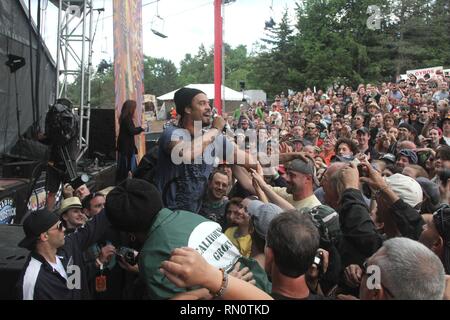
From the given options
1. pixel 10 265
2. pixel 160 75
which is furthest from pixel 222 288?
pixel 160 75

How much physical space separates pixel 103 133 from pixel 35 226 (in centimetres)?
784

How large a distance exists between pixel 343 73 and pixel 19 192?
101 feet

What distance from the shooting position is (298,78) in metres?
35.2

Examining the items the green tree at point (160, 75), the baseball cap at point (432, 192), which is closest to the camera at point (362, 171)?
the baseball cap at point (432, 192)

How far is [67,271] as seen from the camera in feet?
7.91

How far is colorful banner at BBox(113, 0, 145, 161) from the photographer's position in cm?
721

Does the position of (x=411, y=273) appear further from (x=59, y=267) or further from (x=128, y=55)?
(x=128, y=55)

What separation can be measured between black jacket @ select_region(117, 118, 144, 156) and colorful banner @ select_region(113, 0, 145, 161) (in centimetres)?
37

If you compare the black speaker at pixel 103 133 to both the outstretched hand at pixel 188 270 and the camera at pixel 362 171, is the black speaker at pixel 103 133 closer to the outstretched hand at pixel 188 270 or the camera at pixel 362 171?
the camera at pixel 362 171

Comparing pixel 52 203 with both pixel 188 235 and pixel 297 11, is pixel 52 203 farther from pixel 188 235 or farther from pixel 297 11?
pixel 297 11

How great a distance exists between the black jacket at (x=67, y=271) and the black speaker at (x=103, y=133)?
7659 mm

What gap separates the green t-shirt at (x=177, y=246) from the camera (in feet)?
4.77

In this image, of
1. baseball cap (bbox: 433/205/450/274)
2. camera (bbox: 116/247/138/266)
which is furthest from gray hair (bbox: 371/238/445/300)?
camera (bbox: 116/247/138/266)

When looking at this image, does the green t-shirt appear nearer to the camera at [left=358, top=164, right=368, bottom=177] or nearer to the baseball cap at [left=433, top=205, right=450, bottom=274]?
the baseball cap at [left=433, top=205, right=450, bottom=274]
